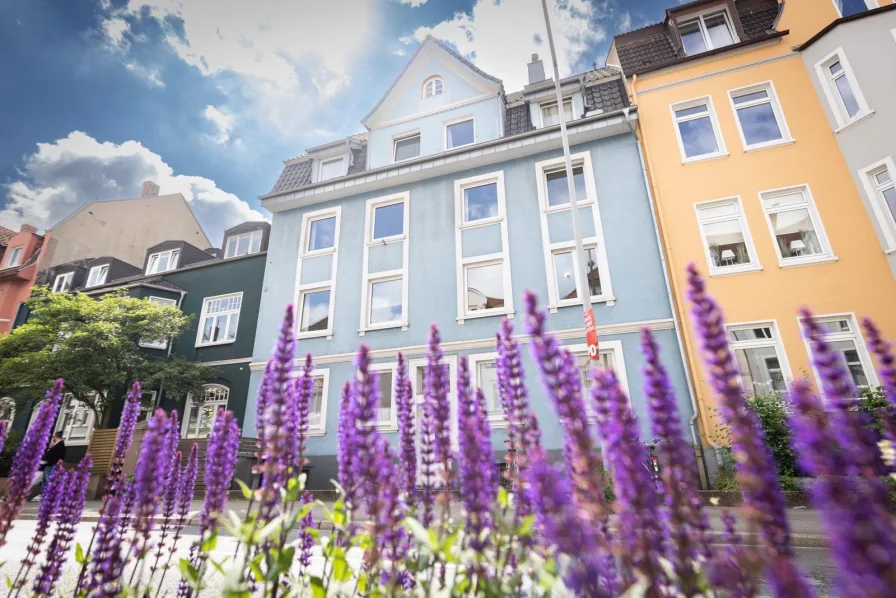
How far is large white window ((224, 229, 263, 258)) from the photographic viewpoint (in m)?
21.4

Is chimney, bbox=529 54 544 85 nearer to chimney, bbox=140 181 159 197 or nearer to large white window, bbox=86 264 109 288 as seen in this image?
large white window, bbox=86 264 109 288

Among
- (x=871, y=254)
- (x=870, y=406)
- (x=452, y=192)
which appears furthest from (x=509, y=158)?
(x=870, y=406)

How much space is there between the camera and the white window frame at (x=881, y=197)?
35.2ft

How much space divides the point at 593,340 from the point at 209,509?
8.53 meters

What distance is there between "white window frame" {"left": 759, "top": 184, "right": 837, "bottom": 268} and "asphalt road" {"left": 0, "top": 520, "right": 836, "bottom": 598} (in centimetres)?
838

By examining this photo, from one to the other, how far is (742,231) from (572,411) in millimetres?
13837

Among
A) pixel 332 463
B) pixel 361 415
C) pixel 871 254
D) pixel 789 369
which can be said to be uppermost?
pixel 871 254

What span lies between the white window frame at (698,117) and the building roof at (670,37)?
153cm

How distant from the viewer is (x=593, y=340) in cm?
973

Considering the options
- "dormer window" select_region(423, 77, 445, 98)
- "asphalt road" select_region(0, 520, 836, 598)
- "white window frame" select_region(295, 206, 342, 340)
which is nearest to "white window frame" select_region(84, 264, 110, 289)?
"white window frame" select_region(295, 206, 342, 340)

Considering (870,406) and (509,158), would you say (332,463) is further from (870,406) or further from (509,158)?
(870,406)

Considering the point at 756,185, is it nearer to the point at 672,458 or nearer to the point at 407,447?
the point at 407,447

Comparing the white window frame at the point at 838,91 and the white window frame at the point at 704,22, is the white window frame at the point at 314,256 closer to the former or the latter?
the white window frame at the point at 704,22

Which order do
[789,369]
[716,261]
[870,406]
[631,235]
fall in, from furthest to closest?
1. [631,235]
2. [716,261]
3. [789,369]
4. [870,406]
